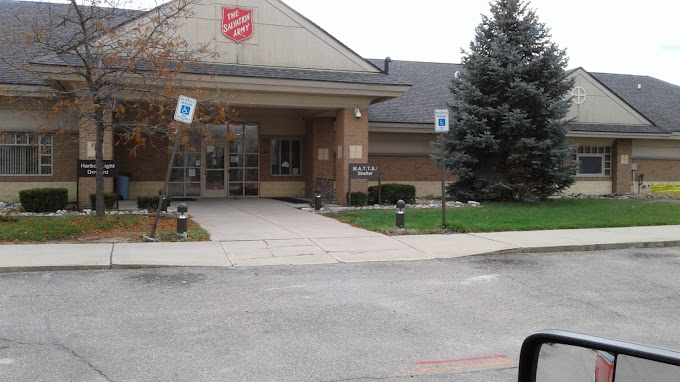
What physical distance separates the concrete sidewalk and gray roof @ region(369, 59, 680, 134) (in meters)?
10.5

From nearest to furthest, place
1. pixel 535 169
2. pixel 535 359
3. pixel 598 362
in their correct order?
pixel 598 362 < pixel 535 359 < pixel 535 169

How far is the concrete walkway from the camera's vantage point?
10.1 metres

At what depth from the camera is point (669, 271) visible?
10.1 m

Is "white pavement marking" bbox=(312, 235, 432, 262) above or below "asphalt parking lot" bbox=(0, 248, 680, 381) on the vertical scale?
above

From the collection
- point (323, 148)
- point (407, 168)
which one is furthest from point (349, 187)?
point (407, 168)

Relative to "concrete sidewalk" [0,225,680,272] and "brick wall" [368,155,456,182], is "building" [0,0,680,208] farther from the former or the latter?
"concrete sidewalk" [0,225,680,272]

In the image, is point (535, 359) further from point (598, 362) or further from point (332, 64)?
point (332, 64)

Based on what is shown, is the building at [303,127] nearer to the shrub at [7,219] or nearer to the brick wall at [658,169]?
the brick wall at [658,169]

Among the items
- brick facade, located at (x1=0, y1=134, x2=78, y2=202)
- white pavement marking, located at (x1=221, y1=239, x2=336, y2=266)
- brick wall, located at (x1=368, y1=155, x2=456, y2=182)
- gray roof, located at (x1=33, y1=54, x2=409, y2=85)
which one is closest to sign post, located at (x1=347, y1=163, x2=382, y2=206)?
gray roof, located at (x1=33, y1=54, x2=409, y2=85)

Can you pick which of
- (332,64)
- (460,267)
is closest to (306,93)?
(332,64)

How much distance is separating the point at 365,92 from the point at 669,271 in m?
11.7

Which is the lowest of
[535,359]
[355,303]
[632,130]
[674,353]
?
[355,303]

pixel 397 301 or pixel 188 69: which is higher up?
pixel 188 69

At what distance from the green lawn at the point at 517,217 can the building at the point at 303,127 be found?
3893mm
